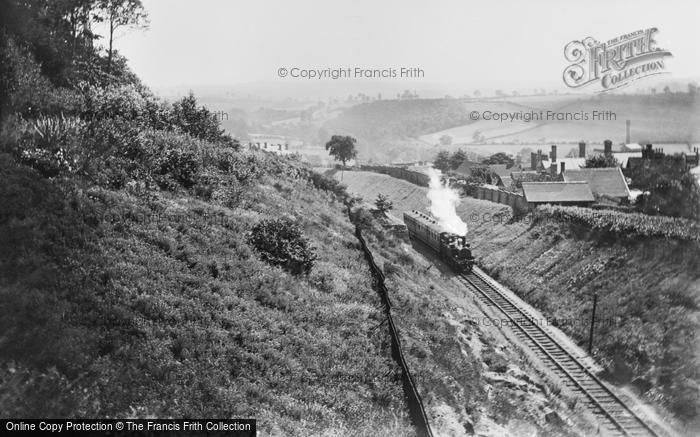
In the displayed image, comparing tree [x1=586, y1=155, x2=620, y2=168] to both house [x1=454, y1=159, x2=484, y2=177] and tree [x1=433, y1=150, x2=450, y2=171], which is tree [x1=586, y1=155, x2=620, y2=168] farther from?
tree [x1=433, y1=150, x2=450, y2=171]

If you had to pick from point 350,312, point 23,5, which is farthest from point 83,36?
point 350,312

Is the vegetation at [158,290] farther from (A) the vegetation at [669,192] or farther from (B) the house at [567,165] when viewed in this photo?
(B) the house at [567,165]

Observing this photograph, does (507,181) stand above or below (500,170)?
below

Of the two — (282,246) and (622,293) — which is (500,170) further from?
(282,246)

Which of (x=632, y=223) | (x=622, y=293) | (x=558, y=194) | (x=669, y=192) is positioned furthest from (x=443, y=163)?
(x=622, y=293)

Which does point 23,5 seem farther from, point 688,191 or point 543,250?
point 688,191

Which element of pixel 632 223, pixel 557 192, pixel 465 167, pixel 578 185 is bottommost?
pixel 632 223

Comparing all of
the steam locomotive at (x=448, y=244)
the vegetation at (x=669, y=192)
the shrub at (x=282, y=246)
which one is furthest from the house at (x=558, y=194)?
the shrub at (x=282, y=246)

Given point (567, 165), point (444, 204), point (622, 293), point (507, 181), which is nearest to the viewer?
point (622, 293)
